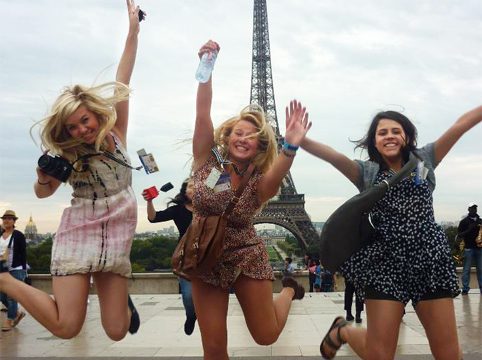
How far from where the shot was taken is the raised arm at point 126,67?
4.33 metres

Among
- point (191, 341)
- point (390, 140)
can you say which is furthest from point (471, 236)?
point (390, 140)

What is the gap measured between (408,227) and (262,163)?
1.04 meters

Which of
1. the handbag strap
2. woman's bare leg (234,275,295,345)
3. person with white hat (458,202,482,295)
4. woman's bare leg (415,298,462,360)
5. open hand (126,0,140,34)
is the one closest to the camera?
woman's bare leg (415,298,462,360)

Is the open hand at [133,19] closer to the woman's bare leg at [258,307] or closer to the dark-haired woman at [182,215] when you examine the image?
the woman's bare leg at [258,307]

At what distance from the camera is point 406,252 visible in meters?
3.51

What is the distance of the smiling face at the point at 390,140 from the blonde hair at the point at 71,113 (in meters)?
1.76

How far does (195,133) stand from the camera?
3.87m

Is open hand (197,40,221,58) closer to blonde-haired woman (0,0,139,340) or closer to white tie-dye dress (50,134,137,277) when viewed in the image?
blonde-haired woman (0,0,139,340)

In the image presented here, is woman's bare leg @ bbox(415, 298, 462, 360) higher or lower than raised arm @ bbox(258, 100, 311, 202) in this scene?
lower

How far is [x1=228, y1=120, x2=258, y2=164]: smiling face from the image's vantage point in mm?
3922

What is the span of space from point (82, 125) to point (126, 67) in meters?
0.72

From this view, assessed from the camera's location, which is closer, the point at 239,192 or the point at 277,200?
the point at 239,192

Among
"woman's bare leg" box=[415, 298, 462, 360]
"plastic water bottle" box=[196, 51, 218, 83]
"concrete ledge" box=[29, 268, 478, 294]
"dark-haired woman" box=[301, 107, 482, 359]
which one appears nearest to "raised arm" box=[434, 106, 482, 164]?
"dark-haired woman" box=[301, 107, 482, 359]

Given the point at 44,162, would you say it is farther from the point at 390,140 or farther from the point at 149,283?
the point at 149,283
